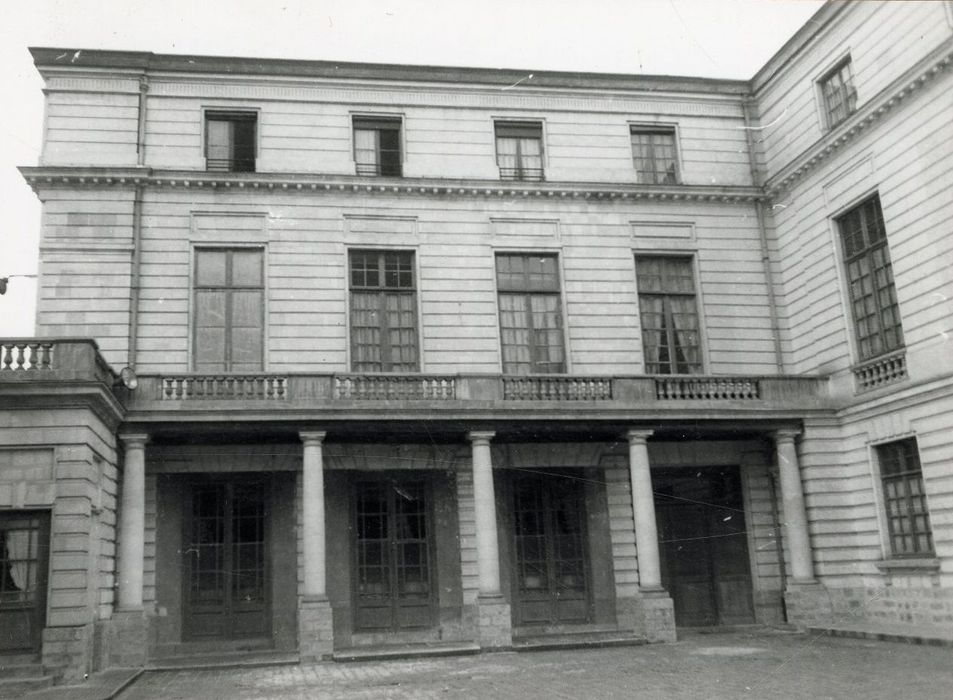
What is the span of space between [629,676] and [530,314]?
9383 millimetres

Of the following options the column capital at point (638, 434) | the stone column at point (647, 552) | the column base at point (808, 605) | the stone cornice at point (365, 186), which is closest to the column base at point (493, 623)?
the stone column at point (647, 552)

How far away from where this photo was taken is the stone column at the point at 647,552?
58.0 ft

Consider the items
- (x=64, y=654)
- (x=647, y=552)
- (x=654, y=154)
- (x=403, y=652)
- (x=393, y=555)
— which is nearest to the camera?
(x=64, y=654)

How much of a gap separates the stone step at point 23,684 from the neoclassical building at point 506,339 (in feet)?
8.09

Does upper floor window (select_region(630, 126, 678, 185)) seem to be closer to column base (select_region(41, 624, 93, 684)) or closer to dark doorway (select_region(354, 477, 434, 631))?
dark doorway (select_region(354, 477, 434, 631))

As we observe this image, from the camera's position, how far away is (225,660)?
16.8m

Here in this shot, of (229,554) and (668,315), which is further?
(668,315)

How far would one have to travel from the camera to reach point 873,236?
61.0 feet

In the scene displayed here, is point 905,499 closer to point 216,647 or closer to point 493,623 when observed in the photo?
point 493,623

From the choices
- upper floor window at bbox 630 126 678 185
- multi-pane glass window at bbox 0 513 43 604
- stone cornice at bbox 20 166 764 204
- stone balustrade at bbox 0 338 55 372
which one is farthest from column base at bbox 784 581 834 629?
stone balustrade at bbox 0 338 55 372

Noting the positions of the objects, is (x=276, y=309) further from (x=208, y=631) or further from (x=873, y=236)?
(x=873, y=236)

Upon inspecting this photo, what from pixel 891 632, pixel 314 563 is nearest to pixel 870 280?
pixel 891 632

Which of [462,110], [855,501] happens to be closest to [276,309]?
[462,110]

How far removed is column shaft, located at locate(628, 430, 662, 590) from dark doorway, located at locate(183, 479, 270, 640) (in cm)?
741
